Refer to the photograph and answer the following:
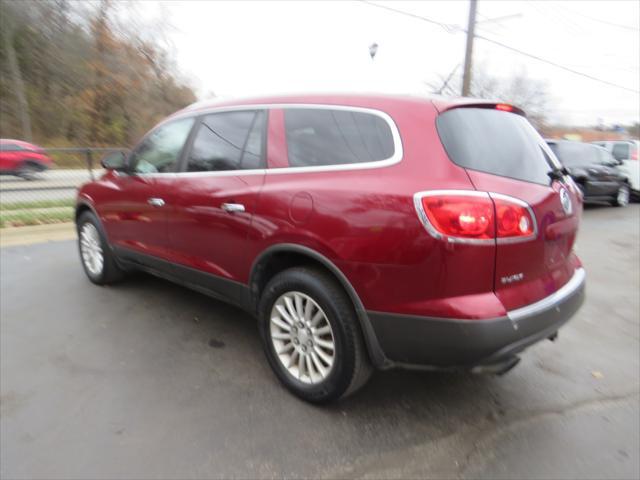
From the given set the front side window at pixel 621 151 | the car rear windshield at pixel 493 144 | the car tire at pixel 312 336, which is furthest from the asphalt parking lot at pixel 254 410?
the front side window at pixel 621 151

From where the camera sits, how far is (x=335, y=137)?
2.72 metres

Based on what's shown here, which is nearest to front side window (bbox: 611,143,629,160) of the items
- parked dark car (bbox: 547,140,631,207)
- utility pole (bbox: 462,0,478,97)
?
parked dark car (bbox: 547,140,631,207)

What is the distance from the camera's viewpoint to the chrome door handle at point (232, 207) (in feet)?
9.99

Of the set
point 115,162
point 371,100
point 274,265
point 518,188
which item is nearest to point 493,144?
point 518,188

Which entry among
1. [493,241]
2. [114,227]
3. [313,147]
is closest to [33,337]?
[114,227]

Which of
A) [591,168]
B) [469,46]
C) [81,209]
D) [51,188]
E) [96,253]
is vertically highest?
[469,46]

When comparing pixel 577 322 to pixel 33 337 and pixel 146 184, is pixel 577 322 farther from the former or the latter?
pixel 33 337

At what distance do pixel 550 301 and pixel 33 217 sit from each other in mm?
8608

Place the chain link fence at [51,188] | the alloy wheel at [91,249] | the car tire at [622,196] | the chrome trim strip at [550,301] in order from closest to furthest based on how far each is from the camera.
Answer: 1. the chrome trim strip at [550,301]
2. the alloy wheel at [91,249]
3. the chain link fence at [51,188]
4. the car tire at [622,196]

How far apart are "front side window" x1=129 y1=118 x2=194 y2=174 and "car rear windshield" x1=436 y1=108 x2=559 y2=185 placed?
2113mm

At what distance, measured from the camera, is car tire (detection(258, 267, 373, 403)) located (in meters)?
2.56

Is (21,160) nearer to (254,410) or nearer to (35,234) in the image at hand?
(35,234)

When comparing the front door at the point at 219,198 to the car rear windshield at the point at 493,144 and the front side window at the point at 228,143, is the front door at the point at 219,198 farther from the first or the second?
the car rear windshield at the point at 493,144

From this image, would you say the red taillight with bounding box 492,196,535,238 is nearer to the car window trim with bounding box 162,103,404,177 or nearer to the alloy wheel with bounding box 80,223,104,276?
the car window trim with bounding box 162,103,404,177
